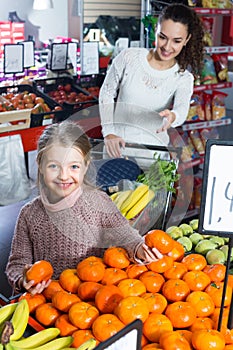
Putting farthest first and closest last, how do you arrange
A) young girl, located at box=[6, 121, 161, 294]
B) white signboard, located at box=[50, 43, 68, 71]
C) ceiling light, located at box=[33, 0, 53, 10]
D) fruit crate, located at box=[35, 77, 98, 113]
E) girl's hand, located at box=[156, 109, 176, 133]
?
ceiling light, located at box=[33, 0, 53, 10] < white signboard, located at box=[50, 43, 68, 71] < fruit crate, located at box=[35, 77, 98, 113] < girl's hand, located at box=[156, 109, 176, 133] < young girl, located at box=[6, 121, 161, 294]

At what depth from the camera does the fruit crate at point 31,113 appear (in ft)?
13.3

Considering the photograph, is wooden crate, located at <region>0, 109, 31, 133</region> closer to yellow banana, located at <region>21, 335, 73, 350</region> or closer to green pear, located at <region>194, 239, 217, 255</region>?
green pear, located at <region>194, 239, 217, 255</region>

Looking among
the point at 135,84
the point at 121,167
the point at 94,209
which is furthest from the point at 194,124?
the point at 94,209

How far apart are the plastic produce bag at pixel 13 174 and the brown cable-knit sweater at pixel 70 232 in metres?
2.43

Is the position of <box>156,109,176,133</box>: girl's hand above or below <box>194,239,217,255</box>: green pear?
above

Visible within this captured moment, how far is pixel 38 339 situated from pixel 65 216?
62 centimetres

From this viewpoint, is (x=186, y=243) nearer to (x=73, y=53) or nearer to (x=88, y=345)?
(x=88, y=345)

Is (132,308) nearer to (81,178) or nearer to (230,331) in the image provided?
(230,331)

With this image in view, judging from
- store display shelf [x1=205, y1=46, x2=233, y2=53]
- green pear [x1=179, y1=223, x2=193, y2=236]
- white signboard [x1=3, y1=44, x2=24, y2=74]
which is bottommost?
green pear [x1=179, y1=223, x2=193, y2=236]

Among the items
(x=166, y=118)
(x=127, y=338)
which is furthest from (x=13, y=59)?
(x=127, y=338)

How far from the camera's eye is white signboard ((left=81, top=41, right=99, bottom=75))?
210 inches

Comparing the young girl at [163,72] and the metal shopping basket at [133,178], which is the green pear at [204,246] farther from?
the young girl at [163,72]

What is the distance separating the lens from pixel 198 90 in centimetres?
421

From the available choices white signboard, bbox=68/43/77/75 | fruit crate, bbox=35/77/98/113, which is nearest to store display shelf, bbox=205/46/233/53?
fruit crate, bbox=35/77/98/113
